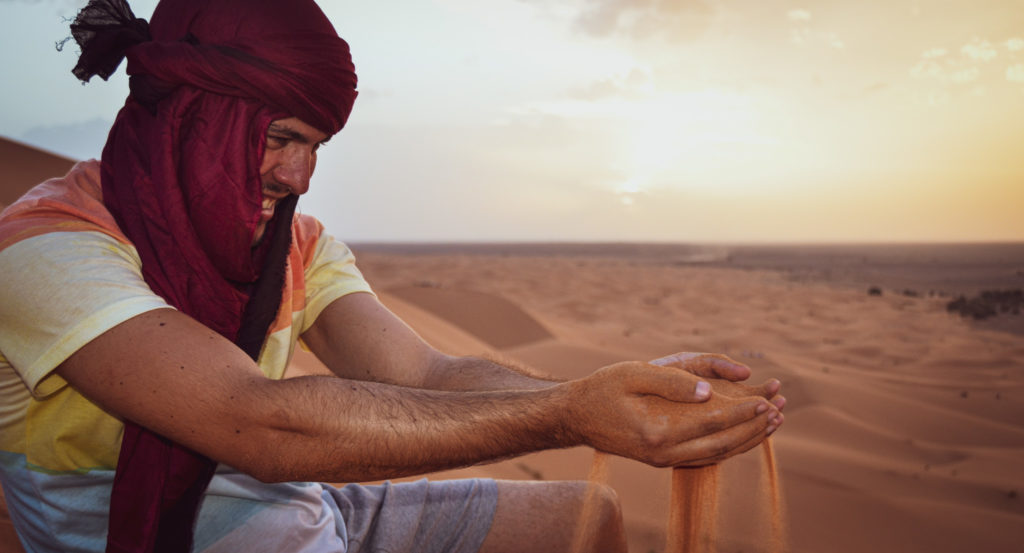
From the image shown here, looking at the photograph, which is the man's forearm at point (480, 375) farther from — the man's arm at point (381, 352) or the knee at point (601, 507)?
the knee at point (601, 507)

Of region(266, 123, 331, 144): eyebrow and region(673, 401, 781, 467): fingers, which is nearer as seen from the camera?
region(673, 401, 781, 467): fingers

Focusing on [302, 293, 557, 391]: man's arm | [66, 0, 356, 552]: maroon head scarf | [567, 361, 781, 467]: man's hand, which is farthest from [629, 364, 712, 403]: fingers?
[66, 0, 356, 552]: maroon head scarf

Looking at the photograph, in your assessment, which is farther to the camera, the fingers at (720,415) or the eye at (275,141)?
the eye at (275,141)

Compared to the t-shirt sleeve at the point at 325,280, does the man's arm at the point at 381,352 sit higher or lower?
lower

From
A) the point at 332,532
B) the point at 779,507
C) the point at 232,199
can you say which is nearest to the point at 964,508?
the point at 779,507

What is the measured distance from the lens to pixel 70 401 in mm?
1552

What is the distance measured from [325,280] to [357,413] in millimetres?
890

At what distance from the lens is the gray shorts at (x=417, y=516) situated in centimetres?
190

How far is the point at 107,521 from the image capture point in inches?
64.5

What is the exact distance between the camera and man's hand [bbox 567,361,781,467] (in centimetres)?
157

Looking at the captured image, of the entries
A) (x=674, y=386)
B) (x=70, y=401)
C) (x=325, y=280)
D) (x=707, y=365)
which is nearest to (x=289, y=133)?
(x=325, y=280)

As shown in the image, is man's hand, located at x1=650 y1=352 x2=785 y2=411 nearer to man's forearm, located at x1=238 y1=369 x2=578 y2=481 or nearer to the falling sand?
the falling sand

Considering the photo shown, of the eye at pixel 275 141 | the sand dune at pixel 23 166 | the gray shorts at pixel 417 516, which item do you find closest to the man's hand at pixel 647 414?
the gray shorts at pixel 417 516

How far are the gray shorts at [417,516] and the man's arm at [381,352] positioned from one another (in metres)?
0.34
